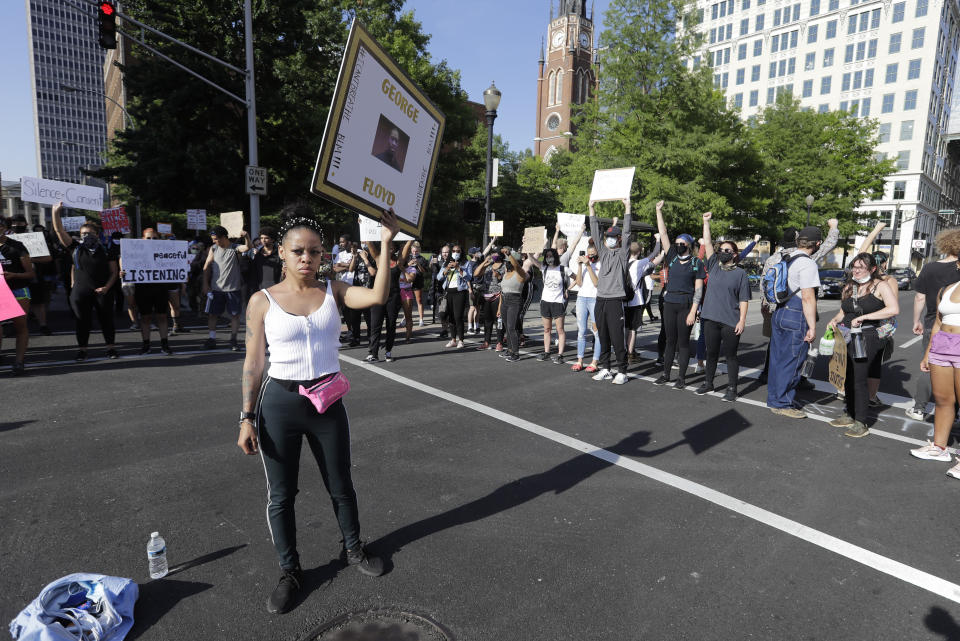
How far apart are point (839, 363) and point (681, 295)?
6.46ft

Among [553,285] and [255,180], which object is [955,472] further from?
[255,180]

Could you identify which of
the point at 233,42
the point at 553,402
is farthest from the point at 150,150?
the point at 553,402

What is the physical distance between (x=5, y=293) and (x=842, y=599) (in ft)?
26.2

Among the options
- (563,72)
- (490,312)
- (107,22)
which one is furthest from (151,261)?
(563,72)

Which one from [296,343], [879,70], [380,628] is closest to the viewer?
[380,628]

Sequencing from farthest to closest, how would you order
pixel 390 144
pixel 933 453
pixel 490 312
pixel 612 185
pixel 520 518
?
pixel 490 312, pixel 612 185, pixel 933 453, pixel 520 518, pixel 390 144

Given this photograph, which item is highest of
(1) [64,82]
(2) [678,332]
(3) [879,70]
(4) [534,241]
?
(1) [64,82]

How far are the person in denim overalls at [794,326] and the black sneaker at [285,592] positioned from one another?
5.49 m

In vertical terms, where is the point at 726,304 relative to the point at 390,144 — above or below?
below

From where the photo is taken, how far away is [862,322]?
19.3ft

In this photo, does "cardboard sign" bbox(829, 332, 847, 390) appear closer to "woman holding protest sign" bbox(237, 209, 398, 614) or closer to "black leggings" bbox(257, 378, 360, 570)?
"woman holding protest sign" bbox(237, 209, 398, 614)

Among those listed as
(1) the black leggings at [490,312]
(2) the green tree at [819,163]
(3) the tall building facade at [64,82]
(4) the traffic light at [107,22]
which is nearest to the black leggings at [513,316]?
(1) the black leggings at [490,312]

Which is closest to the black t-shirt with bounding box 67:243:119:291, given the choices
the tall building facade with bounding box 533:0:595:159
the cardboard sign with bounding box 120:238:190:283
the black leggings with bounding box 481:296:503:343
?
the cardboard sign with bounding box 120:238:190:283

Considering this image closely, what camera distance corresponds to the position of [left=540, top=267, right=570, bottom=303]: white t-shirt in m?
8.71
